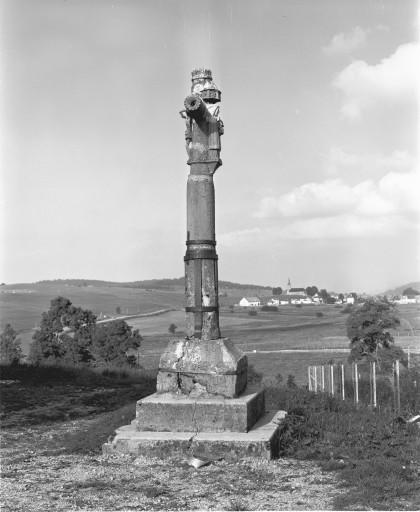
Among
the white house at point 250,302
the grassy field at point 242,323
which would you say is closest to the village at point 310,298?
the white house at point 250,302

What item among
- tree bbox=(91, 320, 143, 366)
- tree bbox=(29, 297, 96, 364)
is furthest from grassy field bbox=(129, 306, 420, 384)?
tree bbox=(29, 297, 96, 364)

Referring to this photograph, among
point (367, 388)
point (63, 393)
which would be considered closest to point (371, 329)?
point (367, 388)

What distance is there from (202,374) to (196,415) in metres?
0.54

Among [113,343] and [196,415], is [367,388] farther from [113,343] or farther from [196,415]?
[113,343]

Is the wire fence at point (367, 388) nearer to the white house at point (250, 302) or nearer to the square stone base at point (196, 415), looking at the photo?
the square stone base at point (196, 415)

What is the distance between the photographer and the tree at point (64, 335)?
35.4 meters

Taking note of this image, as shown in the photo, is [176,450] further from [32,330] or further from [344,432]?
[32,330]

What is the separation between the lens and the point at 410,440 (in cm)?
708

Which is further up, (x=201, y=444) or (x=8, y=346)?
(x=201, y=444)

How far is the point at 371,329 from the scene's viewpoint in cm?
3797

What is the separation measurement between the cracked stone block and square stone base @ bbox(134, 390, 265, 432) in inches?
7.2

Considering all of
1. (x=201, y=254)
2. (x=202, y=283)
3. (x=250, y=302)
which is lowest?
(x=250, y=302)

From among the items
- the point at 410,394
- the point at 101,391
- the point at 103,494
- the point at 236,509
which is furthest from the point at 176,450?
the point at 410,394

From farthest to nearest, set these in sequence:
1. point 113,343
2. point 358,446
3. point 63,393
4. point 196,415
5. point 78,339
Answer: point 78,339 < point 113,343 < point 63,393 < point 196,415 < point 358,446
